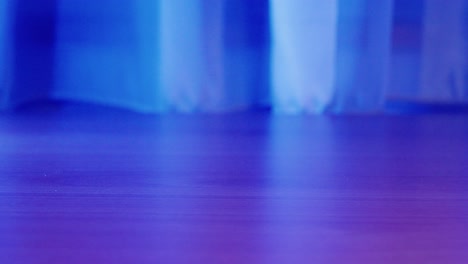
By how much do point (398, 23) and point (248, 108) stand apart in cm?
38

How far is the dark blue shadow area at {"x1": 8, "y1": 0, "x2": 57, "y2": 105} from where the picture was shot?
1.19 m

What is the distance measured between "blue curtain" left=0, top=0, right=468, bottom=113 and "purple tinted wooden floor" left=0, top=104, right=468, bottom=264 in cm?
27

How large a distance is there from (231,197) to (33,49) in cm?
90

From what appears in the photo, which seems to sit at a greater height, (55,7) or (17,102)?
(55,7)

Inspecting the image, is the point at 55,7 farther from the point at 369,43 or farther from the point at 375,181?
the point at 375,181

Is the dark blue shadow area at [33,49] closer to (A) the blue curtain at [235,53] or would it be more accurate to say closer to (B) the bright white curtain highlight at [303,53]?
(A) the blue curtain at [235,53]

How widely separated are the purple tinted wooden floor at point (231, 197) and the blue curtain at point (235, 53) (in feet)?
0.89

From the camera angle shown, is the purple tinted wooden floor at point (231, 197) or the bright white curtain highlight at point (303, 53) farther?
the bright white curtain highlight at point (303, 53)

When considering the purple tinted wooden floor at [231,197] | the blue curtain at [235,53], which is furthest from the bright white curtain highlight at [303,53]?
the purple tinted wooden floor at [231,197]

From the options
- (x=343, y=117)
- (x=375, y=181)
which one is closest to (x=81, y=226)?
(x=375, y=181)

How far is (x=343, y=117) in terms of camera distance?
1116 mm

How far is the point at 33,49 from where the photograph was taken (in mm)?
1232

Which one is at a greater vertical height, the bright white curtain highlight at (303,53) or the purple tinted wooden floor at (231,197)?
the bright white curtain highlight at (303,53)

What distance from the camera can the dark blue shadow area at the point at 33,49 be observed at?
119 cm
